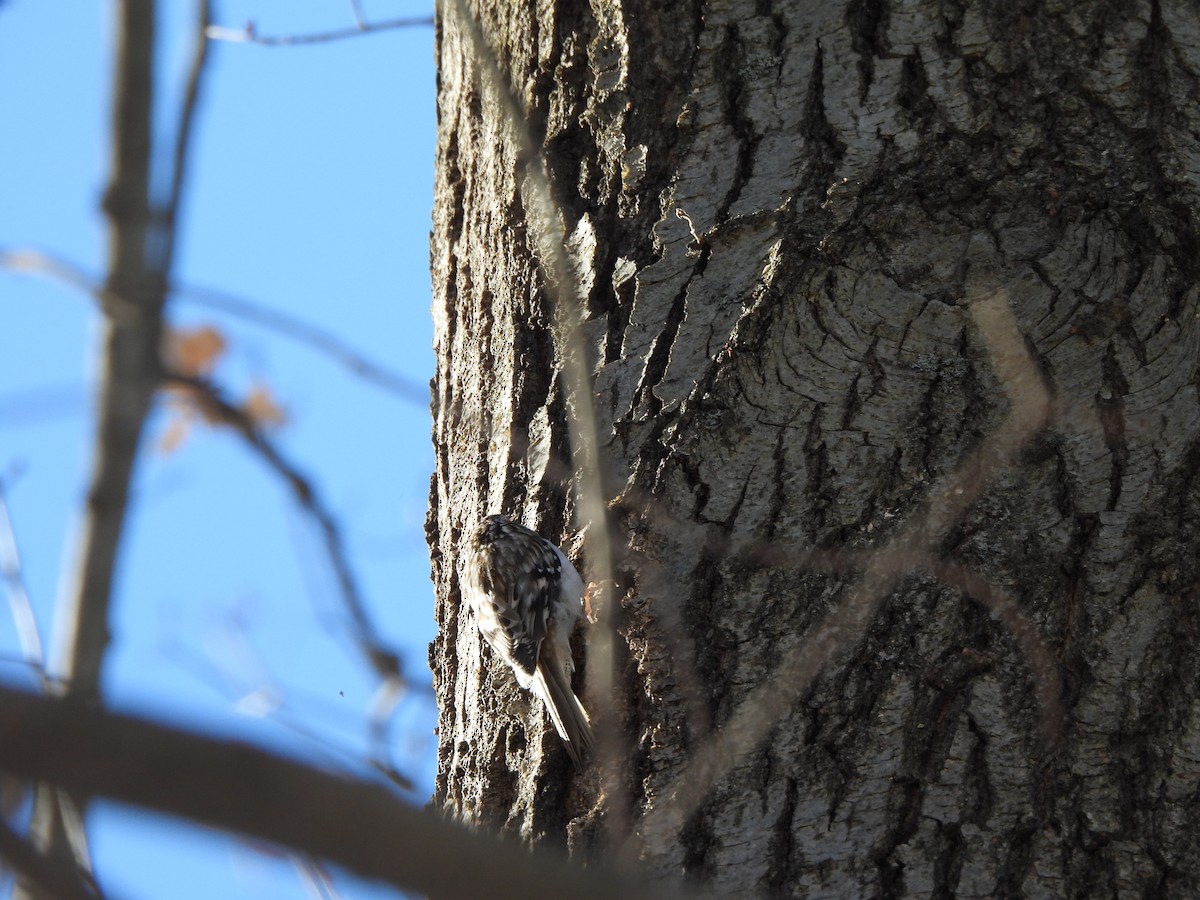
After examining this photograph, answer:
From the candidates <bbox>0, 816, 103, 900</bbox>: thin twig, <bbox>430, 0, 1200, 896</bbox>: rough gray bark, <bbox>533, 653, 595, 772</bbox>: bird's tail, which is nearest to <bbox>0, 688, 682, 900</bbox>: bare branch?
<bbox>0, 816, 103, 900</bbox>: thin twig

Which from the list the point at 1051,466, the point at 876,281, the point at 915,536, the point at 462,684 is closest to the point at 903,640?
the point at 915,536

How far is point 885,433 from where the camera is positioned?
2010 millimetres

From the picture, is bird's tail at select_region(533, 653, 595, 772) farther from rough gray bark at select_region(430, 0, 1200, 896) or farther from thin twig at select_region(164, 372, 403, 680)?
thin twig at select_region(164, 372, 403, 680)

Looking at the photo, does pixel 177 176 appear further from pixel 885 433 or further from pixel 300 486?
pixel 885 433

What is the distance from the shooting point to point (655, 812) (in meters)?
1.93

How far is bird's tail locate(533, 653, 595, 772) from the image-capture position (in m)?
2.09

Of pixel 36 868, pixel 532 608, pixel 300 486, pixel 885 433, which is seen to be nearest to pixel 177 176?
pixel 300 486

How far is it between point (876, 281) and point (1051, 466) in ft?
1.35

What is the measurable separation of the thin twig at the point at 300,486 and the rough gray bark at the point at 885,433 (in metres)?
0.45

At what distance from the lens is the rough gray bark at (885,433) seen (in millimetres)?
1839

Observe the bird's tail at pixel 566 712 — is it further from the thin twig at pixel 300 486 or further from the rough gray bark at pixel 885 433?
the thin twig at pixel 300 486

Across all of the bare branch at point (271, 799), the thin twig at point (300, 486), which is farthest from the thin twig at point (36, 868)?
the thin twig at point (300, 486)

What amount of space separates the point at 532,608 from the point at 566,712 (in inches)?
39.5

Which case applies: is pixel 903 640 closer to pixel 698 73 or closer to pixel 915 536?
pixel 915 536
